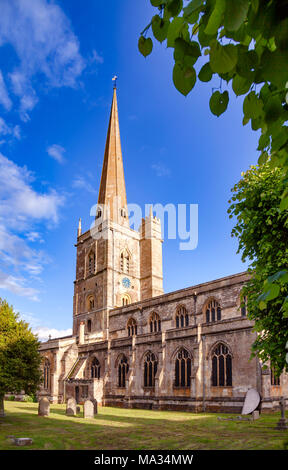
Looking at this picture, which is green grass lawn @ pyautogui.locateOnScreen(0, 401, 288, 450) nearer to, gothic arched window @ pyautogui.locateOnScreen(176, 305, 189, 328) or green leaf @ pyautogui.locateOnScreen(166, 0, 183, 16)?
green leaf @ pyautogui.locateOnScreen(166, 0, 183, 16)

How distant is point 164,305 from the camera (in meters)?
36.6

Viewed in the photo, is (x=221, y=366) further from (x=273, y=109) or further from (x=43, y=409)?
(x=273, y=109)

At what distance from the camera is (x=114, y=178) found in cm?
5456

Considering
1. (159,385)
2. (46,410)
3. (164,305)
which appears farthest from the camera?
(164,305)

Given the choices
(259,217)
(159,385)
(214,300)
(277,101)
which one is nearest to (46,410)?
(159,385)

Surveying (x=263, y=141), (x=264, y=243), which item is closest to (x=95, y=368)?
(x=264, y=243)

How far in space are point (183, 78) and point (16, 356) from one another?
21193mm

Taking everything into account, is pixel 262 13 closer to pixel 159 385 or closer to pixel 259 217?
pixel 259 217

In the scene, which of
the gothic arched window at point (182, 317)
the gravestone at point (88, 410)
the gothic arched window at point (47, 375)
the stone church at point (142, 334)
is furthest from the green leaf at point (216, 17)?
the gothic arched window at point (47, 375)

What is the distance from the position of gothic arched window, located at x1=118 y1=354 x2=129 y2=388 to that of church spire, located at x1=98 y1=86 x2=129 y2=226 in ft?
68.6

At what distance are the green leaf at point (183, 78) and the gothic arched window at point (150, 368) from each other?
3043cm

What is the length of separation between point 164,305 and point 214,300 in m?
6.27

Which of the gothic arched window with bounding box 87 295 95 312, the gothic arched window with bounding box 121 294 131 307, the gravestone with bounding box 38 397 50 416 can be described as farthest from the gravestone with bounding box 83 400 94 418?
the gothic arched window with bounding box 87 295 95 312

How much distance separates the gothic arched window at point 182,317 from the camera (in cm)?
3412
